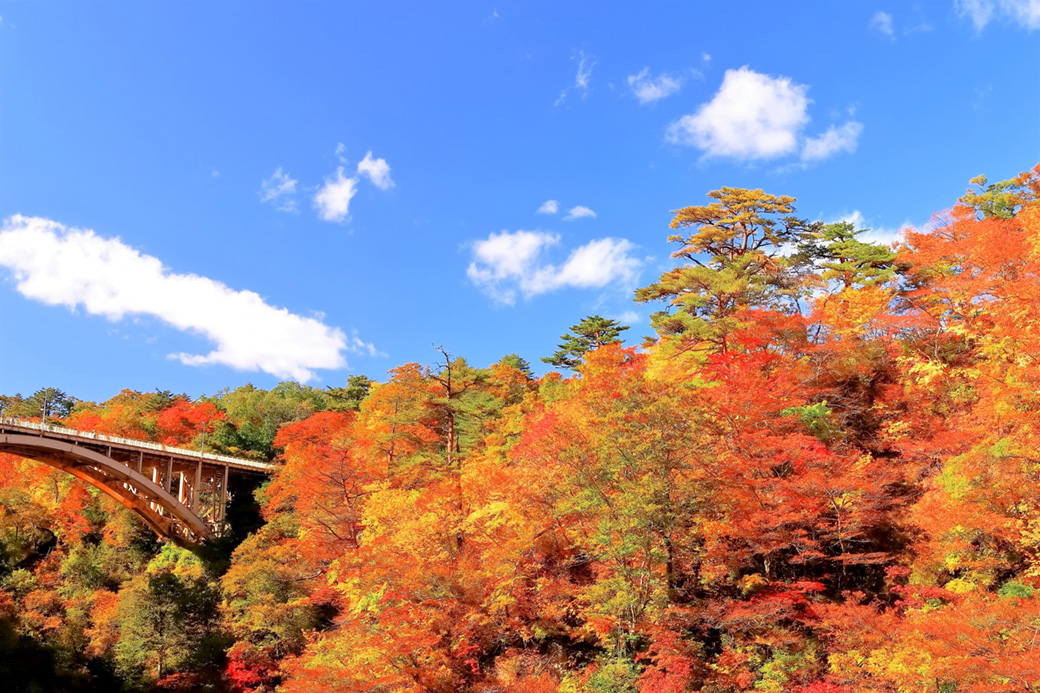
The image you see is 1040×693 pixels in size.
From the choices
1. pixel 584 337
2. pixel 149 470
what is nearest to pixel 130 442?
pixel 149 470

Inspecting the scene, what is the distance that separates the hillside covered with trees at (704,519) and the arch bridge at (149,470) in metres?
5.60

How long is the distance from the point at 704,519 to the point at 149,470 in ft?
114

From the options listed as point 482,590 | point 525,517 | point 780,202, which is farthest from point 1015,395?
point 780,202

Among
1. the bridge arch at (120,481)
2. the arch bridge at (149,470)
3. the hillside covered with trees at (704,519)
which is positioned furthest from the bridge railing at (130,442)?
the hillside covered with trees at (704,519)

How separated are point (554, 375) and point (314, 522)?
13.0 m

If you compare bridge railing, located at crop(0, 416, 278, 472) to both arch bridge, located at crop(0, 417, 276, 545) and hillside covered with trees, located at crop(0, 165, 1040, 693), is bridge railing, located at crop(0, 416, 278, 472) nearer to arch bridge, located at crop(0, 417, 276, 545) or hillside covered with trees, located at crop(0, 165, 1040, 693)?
arch bridge, located at crop(0, 417, 276, 545)

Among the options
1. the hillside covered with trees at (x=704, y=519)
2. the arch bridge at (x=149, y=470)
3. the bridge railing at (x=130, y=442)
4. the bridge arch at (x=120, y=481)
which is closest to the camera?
the hillside covered with trees at (x=704, y=519)

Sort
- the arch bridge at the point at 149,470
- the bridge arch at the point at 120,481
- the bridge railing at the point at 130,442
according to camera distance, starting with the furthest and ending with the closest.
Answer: the arch bridge at the point at 149,470
the bridge railing at the point at 130,442
the bridge arch at the point at 120,481

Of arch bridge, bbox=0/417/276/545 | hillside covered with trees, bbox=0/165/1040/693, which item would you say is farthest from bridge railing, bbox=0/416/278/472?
hillside covered with trees, bbox=0/165/1040/693

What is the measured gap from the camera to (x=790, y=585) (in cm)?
1491

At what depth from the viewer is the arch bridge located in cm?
2775

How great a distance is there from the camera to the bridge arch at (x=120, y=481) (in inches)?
1070

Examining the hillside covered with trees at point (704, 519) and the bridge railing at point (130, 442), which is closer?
the hillside covered with trees at point (704, 519)

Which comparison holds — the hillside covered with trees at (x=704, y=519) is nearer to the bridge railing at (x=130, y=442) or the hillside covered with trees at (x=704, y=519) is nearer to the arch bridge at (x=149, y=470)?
the arch bridge at (x=149, y=470)
